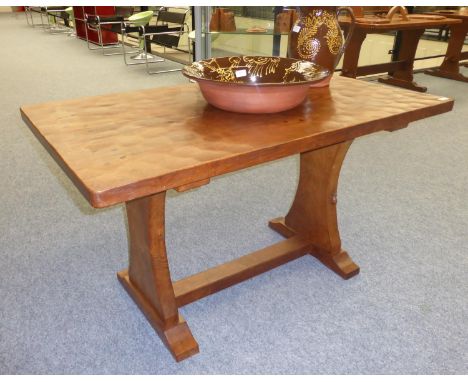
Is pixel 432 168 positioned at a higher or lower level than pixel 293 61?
lower

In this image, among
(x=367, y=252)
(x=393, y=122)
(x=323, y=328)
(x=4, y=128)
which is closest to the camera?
(x=393, y=122)

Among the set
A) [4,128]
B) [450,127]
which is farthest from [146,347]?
[450,127]

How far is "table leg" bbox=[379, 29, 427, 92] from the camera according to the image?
390 cm

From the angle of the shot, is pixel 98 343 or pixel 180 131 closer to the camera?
pixel 180 131

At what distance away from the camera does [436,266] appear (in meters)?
1.47

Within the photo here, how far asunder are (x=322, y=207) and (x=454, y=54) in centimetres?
366

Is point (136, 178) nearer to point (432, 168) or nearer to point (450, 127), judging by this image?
point (432, 168)

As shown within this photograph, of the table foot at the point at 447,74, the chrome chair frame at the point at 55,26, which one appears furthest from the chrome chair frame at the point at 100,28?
the table foot at the point at 447,74

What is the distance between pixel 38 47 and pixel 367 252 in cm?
580

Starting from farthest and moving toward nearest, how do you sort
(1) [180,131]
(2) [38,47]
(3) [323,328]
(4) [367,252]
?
(2) [38,47], (4) [367,252], (3) [323,328], (1) [180,131]

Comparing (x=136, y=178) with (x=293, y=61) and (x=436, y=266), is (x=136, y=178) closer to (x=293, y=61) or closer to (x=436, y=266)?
(x=293, y=61)

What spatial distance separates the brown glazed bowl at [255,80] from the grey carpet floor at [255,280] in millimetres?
632

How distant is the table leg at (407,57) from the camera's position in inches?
154

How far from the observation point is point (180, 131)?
95cm
